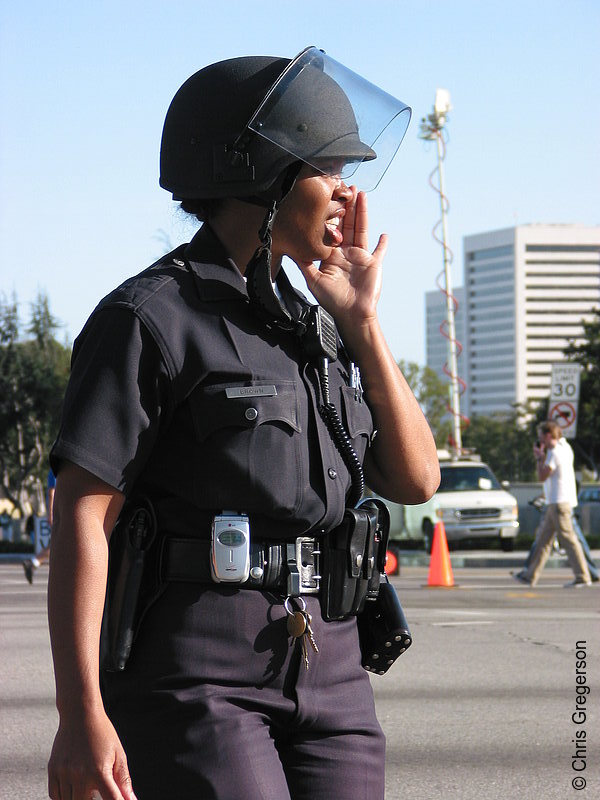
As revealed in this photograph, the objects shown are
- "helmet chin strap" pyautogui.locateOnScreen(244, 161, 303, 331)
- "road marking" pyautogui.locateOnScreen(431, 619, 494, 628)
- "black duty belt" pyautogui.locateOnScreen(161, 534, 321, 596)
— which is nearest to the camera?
"black duty belt" pyautogui.locateOnScreen(161, 534, 321, 596)

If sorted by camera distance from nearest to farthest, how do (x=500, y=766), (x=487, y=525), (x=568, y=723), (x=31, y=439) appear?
1. (x=500, y=766)
2. (x=568, y=723)
3. (x=487, y=525)
4. (x=31, y=439)

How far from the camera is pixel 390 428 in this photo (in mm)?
2549

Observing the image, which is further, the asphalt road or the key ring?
the asphalt road

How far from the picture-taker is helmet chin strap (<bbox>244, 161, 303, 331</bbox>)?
7.66 feet

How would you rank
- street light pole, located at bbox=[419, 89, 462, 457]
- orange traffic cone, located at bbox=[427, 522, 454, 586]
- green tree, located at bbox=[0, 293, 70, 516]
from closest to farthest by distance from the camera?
orange traffic cone, located at bbox=[427, 522, 454, 586] → street light pole, located at bbox=[419, 89, 462, 457] → green tree, located at bbox=[0, 293, 70, 516]

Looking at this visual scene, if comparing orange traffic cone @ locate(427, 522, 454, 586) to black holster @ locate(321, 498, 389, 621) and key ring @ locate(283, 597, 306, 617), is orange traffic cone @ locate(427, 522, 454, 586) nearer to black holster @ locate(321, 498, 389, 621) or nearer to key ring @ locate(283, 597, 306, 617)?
black holster @ locate(321, 498, 389, 621)

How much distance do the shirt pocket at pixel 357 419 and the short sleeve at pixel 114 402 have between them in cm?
43

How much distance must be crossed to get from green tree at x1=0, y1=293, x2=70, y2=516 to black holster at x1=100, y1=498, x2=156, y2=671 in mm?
37968

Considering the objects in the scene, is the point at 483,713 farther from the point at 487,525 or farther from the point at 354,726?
the point at 487,525

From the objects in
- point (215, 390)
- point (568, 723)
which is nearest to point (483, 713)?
point (568, 723)

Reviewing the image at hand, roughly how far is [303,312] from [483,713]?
14.4 ft

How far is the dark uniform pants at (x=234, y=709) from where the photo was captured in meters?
2.09

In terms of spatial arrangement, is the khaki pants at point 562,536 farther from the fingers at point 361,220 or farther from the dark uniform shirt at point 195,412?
the dark uniform shirt at point 195,412

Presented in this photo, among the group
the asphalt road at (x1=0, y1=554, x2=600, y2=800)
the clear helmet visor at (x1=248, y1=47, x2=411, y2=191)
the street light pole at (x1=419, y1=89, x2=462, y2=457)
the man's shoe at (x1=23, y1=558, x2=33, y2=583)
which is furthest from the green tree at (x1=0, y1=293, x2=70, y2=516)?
the clear helmet visor at (x1=248, y1=47, x2=411, y2=191)
